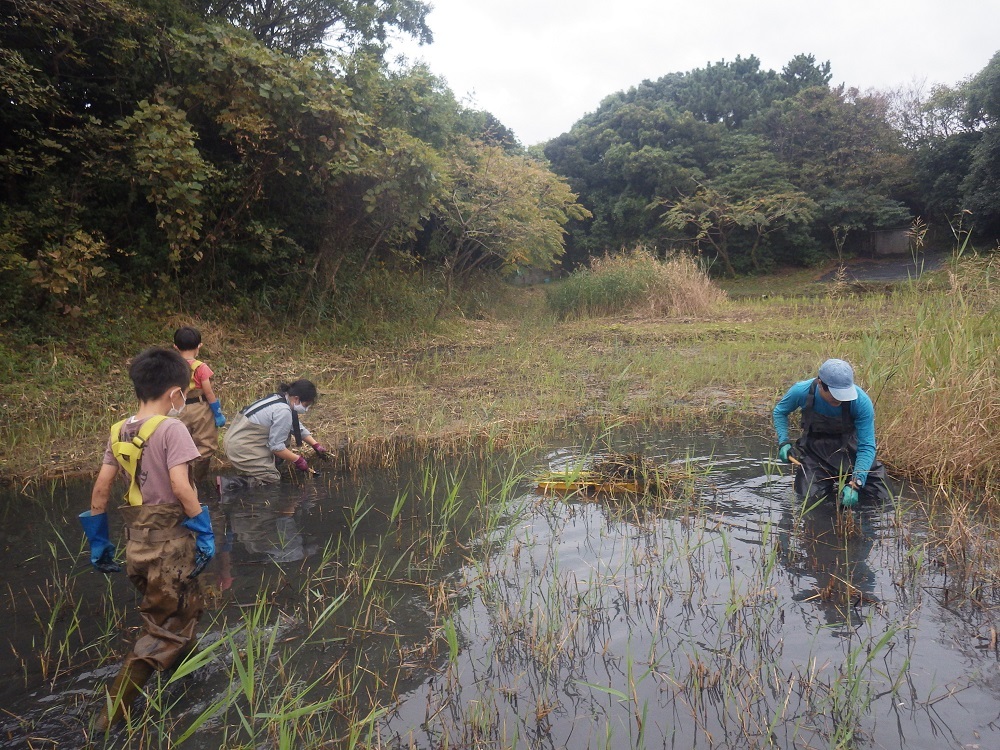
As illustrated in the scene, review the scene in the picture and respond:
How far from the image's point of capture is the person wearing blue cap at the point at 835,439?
4.55 metres

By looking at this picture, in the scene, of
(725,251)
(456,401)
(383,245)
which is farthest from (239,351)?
(725,251)

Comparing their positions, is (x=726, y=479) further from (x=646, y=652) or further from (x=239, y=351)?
(x=239, y=351)

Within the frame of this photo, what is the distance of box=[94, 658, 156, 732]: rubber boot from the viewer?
270 cm

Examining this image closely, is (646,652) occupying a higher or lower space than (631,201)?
lower

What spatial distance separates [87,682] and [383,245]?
14.3 metres

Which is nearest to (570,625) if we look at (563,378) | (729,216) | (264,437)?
(264,437)

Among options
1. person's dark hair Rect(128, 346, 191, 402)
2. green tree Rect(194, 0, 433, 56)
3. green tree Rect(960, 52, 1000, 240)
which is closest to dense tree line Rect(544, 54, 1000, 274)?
green tree Rect(960, 52, 1000, 240)

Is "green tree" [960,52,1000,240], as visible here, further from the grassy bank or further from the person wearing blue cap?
the person wearing blue cap

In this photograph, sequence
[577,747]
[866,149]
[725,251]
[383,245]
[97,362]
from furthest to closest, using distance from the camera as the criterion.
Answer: [725,251], [866,149], [383,245], [97,362], [577,747]

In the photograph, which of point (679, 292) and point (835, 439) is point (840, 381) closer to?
point (835, 439)

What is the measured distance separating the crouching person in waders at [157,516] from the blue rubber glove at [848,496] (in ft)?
12.7

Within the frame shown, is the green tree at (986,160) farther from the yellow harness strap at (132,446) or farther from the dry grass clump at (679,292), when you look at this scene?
the yellow harness strap at (132,446)

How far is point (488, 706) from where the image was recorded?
2.78 meters

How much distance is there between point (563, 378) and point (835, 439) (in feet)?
16.1
